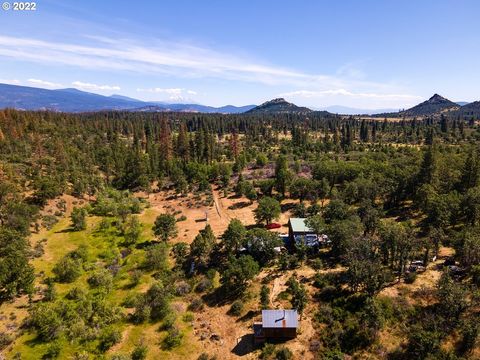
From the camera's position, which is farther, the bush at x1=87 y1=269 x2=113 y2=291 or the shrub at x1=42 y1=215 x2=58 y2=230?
the shrub at x1=42 y1=215 x2=58 y2=230

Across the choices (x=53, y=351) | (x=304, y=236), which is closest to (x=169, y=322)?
(x=53, y=351)

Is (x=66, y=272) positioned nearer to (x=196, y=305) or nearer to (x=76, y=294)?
(x=76, y=294)

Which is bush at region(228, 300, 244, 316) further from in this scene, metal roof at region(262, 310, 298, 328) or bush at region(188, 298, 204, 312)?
metal roof at region(262, 310, 298, 328)

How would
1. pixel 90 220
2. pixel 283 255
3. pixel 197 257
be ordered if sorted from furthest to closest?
pixel 90 220 < pixel 197 257 < pixel 283 255

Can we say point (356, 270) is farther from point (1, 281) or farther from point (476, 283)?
point (1, 281)

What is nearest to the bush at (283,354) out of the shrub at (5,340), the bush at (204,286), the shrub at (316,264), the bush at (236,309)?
the bush at (236,309)


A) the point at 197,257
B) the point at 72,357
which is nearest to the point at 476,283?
the point at 197,257

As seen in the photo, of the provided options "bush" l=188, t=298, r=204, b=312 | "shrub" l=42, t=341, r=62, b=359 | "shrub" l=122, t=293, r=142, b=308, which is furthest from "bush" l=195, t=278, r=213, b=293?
"shrub" l=42, t=341, r=62, b=359
